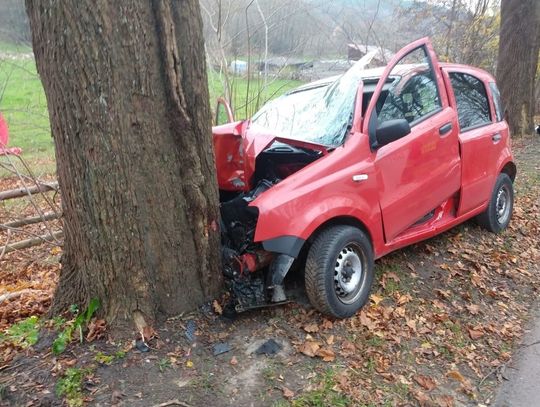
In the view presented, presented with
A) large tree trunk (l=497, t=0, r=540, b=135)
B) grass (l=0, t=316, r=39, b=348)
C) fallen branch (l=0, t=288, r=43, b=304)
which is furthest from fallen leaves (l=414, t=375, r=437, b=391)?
large tree trunk (l=497, t=0, r=540, b=135)

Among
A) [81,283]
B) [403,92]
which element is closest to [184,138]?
[81,283]

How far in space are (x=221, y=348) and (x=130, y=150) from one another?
59.9 inches

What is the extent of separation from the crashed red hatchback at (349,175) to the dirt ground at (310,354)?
25cm

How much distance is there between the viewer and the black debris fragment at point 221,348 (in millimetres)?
3293

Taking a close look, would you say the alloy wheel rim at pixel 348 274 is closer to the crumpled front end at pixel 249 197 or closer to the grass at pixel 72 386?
the crumpled front end at pixel 249 197

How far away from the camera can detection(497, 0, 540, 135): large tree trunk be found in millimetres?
11320

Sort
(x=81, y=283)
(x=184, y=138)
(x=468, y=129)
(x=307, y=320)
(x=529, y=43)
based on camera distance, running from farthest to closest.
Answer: (x=529, y=43)
(x=468, y=129)
(x=307, y=320)
(x=81, y=283)
(x=184, y=138)

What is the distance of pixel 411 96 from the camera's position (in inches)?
181

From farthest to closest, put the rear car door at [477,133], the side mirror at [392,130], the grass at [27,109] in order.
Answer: the grass at [27,109]
the rear car door at [477,133]
the side mirror at [392,130]

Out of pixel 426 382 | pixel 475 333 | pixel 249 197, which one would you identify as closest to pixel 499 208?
pixel 475 333

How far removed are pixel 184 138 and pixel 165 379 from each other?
1597 mm

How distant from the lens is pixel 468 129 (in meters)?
5.04

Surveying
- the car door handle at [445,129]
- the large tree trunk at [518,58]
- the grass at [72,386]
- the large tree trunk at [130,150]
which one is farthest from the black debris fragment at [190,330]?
the large tree trunk at [518,58]

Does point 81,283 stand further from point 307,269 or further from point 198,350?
point 307,269
